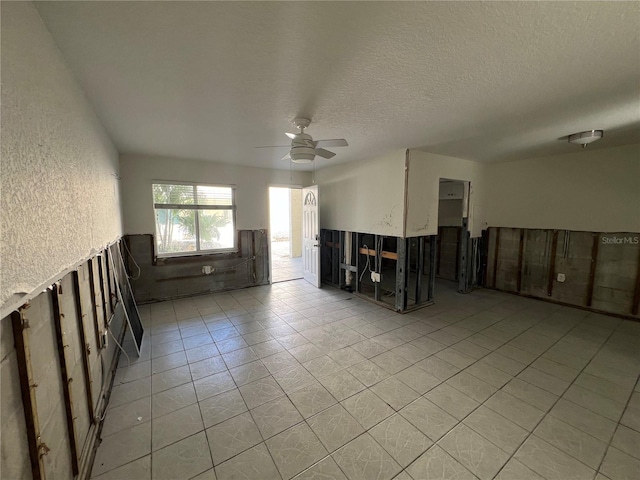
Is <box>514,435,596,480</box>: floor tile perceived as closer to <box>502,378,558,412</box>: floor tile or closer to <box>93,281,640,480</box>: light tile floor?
<box>93,281,640,480</box>: light tile floor

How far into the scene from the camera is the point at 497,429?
5.68ft

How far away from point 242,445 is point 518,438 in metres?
1.82

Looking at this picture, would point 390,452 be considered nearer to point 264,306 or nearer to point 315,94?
point 315,94

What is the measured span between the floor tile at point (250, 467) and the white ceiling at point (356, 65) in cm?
Result: 241

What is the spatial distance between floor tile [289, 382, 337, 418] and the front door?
2.99 m

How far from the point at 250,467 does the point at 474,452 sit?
138 cm

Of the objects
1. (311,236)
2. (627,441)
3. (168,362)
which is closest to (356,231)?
(311,236)

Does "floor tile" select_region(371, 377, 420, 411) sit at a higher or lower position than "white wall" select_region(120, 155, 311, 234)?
lower

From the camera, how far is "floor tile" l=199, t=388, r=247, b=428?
5.98 ft

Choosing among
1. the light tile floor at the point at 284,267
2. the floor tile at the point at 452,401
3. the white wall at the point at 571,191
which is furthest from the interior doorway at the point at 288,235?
the white wall at the point at 571,191

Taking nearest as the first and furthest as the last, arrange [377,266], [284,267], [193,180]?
[377,266] < [193,180] < [284,267]

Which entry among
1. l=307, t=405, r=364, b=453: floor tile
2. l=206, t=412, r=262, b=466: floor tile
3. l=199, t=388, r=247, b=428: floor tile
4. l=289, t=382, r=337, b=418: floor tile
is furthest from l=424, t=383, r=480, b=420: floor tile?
l=199, t=388, r=247, b=428: floor tile

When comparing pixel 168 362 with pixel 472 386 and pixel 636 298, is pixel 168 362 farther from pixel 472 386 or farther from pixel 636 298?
pixel 636 298

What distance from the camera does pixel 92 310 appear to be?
6.17ft
